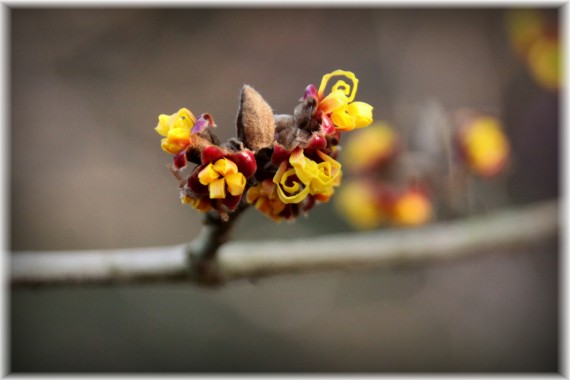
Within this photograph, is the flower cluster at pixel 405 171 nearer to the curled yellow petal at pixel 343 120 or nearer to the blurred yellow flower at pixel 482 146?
the blurred yellow flower at pixel 482 146

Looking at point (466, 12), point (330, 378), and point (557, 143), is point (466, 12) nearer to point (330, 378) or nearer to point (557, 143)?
point (557, 143)

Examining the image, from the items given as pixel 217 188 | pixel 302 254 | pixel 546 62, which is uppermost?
pixel 546 62

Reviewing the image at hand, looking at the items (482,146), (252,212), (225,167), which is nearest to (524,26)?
(482,146)

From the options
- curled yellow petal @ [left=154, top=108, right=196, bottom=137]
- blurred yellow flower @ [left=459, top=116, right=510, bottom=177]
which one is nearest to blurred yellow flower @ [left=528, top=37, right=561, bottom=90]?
blurred yellow flower @ [left=459, top=116, right=510, bottom=177]

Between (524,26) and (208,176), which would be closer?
(208,176)

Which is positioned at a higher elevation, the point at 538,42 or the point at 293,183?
the point at 538,42

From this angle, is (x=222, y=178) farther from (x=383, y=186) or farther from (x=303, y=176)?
(x=383, y=186)

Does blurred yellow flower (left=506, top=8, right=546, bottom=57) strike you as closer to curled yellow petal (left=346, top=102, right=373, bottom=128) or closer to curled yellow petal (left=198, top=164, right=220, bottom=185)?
curled yellow petal (left=346, top=102, right=373, bottom=128)
